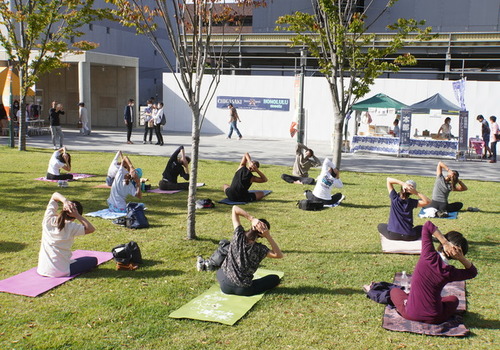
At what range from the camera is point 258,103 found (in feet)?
96.7

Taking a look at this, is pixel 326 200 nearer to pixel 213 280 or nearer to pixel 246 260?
pixel 213 280

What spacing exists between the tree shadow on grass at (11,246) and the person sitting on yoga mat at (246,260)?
3.63m

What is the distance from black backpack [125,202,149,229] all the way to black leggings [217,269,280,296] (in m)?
3.28

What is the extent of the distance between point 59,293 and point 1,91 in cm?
2220

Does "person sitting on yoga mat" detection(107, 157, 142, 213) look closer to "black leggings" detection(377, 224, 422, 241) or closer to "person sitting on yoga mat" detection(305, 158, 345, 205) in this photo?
"person sitting on yoga mat" detection(305, 158, 345, 205)

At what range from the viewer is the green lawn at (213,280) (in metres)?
5.66

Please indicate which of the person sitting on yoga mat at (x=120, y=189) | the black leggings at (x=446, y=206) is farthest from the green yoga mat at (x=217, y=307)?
the black leggings at (x=446, y=206)

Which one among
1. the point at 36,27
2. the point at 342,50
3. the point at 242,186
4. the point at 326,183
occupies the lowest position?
the point at 242,186

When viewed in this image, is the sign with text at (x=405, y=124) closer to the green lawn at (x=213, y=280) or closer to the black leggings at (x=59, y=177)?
the green lawn at (x=213, y=280)

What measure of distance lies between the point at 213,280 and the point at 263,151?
596 inches

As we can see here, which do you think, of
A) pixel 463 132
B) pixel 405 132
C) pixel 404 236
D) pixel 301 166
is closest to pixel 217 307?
pixel 404 236

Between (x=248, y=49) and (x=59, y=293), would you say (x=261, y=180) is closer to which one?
(x=59, y=293)

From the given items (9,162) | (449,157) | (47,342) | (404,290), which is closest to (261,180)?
(404,290)

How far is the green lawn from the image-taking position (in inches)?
223
